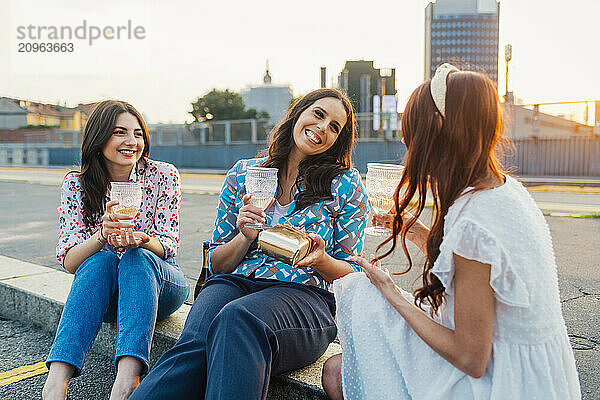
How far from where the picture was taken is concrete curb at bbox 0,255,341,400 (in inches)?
98.3

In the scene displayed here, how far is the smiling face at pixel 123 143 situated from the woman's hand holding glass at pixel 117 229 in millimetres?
495

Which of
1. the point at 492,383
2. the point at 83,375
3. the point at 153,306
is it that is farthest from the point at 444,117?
the point at 83,375

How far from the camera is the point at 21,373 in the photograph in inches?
124

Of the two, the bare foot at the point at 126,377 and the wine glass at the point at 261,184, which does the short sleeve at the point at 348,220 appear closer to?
the wine glass at the point at 261,184

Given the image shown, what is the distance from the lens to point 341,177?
9.44 feet

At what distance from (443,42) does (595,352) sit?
314ft

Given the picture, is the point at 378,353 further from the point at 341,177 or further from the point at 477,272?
the point at 341,177

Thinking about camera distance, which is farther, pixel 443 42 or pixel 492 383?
pixel 443 42

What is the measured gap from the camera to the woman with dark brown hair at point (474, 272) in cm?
163

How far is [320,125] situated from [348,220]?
490mm

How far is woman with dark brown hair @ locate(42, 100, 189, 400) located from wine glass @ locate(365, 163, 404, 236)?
1.12 metres

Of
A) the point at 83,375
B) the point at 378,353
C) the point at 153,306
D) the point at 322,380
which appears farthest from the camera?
the point at 83,375

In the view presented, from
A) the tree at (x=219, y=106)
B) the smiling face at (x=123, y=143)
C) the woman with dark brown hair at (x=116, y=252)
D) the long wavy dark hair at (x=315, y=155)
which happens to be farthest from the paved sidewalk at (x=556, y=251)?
the tree at (x=219, y=106)

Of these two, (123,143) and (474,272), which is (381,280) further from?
(123,143)
